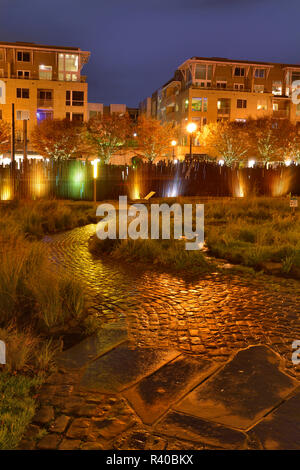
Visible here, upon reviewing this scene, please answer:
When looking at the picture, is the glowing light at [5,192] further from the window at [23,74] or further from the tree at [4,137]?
the window at [23,74]

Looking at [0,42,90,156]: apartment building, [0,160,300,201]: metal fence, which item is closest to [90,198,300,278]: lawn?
[0,160,300,201]: metal fence

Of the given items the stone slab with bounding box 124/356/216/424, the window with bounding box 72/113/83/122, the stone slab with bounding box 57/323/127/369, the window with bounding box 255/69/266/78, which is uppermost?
the window with bounding box 255/69/266/78

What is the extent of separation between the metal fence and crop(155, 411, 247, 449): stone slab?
59.8ft

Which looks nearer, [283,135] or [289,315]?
[289,315]

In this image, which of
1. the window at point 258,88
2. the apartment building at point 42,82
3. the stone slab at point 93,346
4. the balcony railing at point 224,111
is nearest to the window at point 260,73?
the window at point 258,88

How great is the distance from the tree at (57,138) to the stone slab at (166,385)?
48377 mm

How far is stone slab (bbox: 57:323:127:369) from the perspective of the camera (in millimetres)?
4688

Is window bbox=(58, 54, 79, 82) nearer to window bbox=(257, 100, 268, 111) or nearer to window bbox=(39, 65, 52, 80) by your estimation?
window bbox=(39, 65, 52, 80)

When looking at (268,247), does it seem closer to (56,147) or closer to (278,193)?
(278,193)

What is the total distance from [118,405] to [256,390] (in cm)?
124

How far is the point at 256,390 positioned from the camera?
4.10 metres
